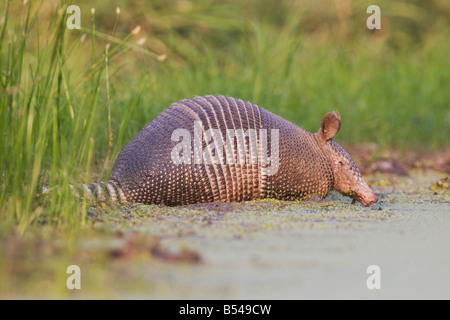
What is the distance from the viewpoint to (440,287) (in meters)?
2.77

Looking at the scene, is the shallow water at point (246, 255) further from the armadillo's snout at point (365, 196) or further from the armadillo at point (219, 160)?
the armadillo's snout at point (365, 196)

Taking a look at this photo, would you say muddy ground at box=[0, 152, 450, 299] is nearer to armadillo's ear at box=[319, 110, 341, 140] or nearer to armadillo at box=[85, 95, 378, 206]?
armadillo at box=[85, 95, 378, 206]

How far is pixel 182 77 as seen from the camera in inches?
281

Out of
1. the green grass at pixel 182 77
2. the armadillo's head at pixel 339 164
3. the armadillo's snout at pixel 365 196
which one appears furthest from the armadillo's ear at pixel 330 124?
the green grass at pixel 182 77

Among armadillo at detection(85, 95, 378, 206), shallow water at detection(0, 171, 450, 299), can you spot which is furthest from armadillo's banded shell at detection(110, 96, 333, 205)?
shallow water at detection(0, 171, 450, 299)

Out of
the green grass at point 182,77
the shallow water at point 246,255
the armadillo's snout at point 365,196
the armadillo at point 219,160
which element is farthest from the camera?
the armadillo's snout at point 365,196

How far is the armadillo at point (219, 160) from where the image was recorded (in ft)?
14.4

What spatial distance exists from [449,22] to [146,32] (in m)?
5.43

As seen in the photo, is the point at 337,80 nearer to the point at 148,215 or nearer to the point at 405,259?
the point at 148,215

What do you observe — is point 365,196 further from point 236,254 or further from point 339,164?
point 236,254

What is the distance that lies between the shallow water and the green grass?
46 centimetres

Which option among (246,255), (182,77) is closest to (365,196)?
(246,255)

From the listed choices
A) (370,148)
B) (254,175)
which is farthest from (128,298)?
(370,148)

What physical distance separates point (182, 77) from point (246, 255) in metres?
4.24
